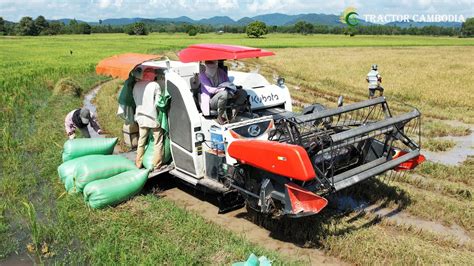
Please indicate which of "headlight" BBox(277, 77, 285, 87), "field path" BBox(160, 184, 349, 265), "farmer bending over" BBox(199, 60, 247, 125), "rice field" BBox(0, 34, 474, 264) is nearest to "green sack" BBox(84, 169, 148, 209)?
"rice field" BBox(0, 34, 474, 264)

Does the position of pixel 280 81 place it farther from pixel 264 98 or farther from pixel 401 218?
pixel 401 218

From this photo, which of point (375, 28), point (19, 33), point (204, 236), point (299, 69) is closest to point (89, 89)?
point (299, 69)

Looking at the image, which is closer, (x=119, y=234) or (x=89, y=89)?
(x=119, y=234)

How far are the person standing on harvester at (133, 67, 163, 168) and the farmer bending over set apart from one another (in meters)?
0.75

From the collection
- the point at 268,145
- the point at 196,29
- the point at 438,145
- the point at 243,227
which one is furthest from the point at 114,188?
the point at 196,29

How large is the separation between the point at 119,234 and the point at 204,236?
1.02 metres

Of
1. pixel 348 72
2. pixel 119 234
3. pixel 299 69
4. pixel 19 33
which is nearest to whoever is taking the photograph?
pixel 119 234

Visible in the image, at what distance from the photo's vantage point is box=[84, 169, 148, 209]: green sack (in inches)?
222

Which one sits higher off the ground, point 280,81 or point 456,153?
point 280,81

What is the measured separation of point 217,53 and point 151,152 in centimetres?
203

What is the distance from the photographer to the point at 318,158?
5.15 m

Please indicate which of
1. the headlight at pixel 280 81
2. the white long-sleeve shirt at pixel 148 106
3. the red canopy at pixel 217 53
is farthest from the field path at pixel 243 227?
the headlight at pixel 280 81

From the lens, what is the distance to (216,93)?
5902mm

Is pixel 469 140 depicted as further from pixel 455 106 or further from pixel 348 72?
pixel 348 72
